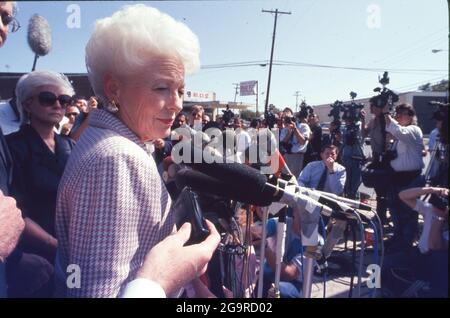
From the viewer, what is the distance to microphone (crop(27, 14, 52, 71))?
3.92 ft

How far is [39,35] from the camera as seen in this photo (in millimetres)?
1292

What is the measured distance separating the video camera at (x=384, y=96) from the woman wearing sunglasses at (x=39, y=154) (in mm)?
1313

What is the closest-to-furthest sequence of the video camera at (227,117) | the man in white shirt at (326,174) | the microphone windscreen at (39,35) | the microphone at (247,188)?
the microphone at (247,188) < the microphone windscreen at (39,35) < the man in white shirt at (326,174) < the video camera at (227,117)

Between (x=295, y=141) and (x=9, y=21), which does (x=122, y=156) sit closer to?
(x=9, y=21)

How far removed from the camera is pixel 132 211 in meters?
0.72

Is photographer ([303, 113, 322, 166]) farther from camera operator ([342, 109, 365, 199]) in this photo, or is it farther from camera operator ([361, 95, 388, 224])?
camera operator ([361, 95, 388, 224])

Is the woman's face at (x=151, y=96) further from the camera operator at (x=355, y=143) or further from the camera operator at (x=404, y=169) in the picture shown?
the camera operator at (x=355, y=143)

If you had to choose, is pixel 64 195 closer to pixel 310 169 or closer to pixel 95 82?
pixel 95 82

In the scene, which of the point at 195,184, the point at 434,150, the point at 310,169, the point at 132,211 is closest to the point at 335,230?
the point at 434,150

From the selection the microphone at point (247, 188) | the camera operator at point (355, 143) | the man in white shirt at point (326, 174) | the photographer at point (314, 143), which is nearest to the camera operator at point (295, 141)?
the photographer at point (314, 143)

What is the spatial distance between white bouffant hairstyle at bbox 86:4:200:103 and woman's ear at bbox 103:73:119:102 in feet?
0.05

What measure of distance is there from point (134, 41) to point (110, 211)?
0.45 m

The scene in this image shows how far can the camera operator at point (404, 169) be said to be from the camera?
90 centimetres
